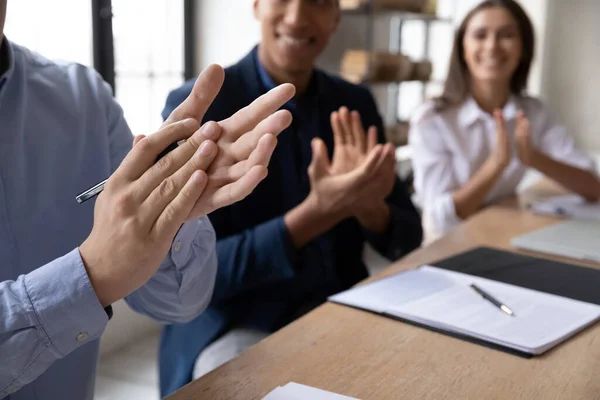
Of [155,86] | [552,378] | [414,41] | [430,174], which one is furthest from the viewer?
[414,41]

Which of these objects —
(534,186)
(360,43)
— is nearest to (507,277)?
(534,186)

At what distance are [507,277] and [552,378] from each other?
0.35 m

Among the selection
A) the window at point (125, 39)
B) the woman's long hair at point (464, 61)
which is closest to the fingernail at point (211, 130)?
the window at point (125, 39)

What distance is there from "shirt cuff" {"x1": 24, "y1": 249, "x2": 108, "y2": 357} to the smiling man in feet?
1.44

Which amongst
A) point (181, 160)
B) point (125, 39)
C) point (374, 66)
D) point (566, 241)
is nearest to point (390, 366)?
point (181, 160)

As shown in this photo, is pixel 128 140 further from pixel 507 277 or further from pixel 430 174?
pixel 430 174

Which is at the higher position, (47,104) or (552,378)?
(47,104)

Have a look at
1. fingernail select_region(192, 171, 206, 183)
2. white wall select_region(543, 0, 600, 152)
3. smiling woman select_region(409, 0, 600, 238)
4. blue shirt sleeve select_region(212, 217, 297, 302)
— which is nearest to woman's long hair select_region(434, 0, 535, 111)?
smiling woman select_region(409, 0, 600, 238)

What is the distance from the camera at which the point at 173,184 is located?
2.00ft

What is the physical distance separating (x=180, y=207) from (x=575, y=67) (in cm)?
429

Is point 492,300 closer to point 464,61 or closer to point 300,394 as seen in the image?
point 300,394

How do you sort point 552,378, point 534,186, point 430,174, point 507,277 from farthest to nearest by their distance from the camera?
point 534,186 < point 430,174 < point 507,277 < point 552,378

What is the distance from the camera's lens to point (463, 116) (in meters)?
1.99

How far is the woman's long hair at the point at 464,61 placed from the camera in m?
1.98
